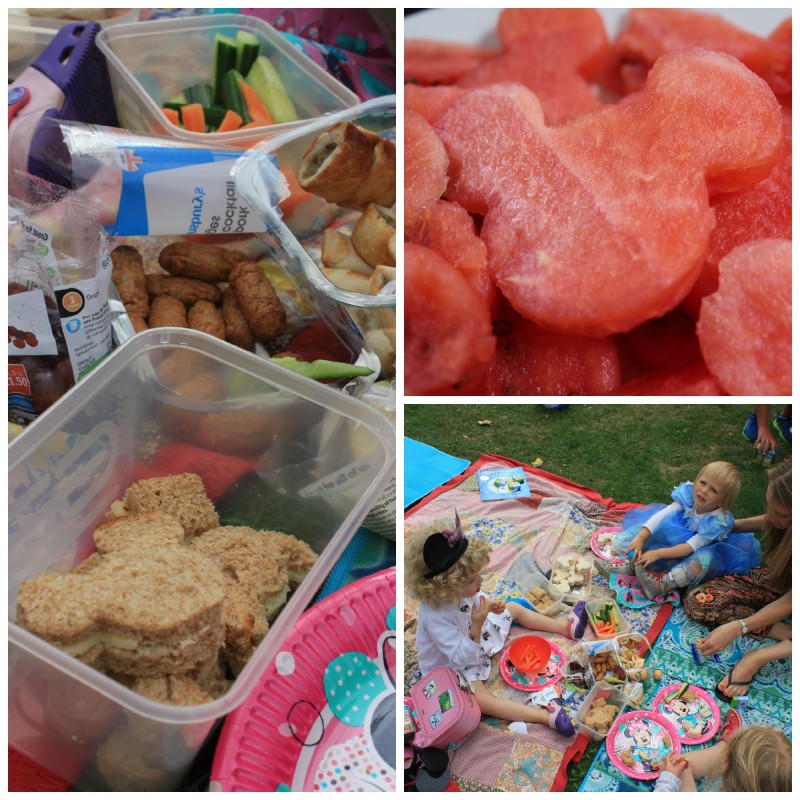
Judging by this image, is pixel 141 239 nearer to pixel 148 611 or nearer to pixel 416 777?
pixel 148 611

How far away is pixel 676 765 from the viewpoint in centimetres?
116

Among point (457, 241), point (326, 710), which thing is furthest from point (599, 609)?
point (457, 241)

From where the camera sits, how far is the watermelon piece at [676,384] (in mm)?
957

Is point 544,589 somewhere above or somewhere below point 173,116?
below

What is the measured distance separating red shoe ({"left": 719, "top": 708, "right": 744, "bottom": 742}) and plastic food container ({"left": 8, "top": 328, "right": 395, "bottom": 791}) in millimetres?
709

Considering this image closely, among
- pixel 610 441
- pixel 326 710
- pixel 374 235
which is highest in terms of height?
pixel 374 235

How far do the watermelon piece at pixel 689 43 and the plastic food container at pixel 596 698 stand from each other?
1.00m

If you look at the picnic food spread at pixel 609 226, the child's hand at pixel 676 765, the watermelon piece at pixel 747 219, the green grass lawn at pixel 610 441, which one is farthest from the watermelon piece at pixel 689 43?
the child's hand at pixel 676 765

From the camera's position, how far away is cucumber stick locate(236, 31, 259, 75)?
168 centimetres

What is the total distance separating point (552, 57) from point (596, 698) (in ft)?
3.49

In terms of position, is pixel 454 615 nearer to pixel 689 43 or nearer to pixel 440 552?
pixel 440 552

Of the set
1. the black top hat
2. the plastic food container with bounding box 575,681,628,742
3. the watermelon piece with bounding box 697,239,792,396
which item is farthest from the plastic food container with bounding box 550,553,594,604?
the watermelon piece with bounding box 697,239,792,396

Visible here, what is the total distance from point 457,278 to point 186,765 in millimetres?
702

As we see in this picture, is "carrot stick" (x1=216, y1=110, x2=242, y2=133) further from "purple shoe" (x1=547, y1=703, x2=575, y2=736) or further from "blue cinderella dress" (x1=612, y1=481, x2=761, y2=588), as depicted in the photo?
"purple shoe" (x1=547, y1=703, x2=575, y2=736)
